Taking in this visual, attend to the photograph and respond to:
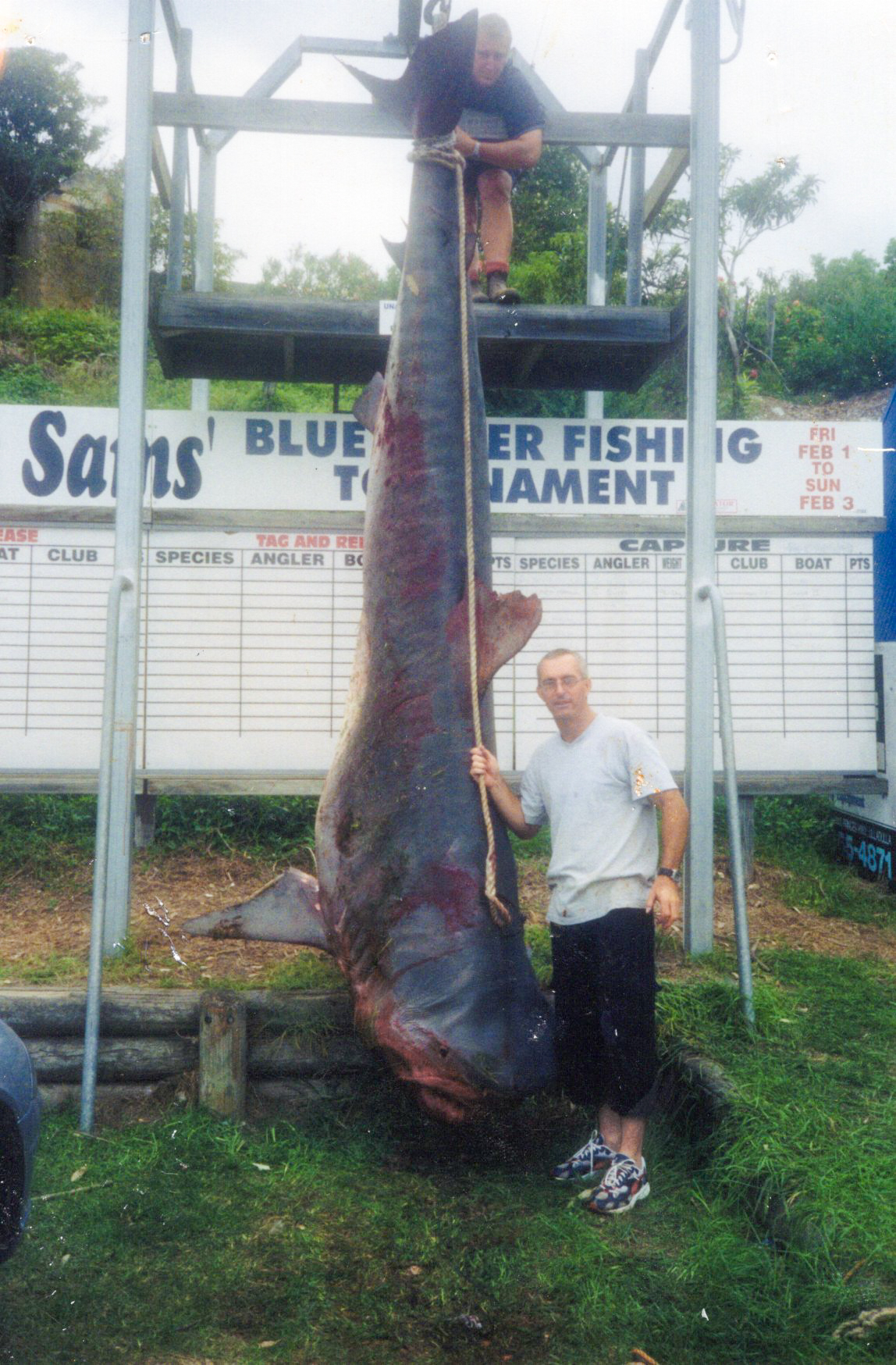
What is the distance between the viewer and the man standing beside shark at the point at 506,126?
3.95m

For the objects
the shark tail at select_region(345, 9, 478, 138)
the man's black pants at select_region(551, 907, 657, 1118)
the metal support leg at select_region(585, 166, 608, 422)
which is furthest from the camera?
the metal support leg at select_region(585, 166, 608, 422)

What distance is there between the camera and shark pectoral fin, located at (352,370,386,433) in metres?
3.51

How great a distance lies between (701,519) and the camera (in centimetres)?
440

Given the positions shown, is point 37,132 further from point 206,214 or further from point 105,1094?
point 105,1094

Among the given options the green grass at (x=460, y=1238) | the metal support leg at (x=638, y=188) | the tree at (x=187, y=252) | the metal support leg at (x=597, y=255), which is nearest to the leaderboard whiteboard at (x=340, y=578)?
the metal support leg at (x=597, y=255)

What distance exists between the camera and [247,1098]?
364cm

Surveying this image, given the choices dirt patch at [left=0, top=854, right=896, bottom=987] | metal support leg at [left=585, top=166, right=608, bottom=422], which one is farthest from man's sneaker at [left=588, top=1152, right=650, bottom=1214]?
metal support leg at [left=585, top=166, right=608, bottom=422]

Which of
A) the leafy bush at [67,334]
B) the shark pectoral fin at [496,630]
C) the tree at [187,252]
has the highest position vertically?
the tree at [187,252]

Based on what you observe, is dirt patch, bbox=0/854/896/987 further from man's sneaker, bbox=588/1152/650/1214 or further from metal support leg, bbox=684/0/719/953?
man's sneaker, bbox=588/1152/650/1214

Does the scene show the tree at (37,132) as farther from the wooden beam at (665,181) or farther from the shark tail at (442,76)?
the shark tail at (442,76)

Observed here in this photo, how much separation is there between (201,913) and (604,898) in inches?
97.0

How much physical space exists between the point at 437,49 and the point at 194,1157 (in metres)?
3.39

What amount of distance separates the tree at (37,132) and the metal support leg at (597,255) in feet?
53.7

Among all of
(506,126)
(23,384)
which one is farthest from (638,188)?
(23,384)
